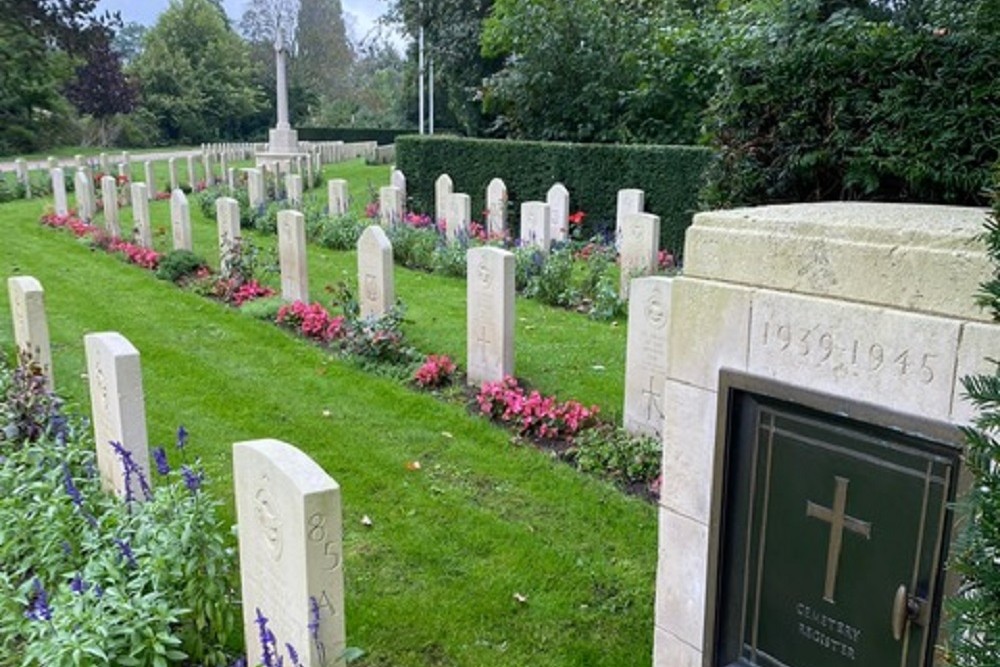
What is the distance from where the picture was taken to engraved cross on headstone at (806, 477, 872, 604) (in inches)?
105

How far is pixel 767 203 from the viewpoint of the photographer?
402cm

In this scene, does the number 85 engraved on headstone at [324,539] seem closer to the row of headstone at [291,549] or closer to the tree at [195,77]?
the row of headstone at [291,549]

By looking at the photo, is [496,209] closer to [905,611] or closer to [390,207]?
[390,207]

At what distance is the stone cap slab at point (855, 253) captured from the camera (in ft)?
7.75

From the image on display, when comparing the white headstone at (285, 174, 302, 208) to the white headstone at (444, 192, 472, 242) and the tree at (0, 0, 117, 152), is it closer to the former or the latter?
the white headstone at (444, 192, 472, 242)

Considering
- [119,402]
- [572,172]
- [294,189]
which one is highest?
[572,172]

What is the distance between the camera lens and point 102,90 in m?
44.5

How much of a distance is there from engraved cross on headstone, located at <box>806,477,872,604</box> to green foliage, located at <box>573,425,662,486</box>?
279 centimetres

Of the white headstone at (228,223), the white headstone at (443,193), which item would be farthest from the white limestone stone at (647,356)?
the white headstone at (443,193)

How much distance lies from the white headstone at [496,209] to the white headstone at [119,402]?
33.9 feet

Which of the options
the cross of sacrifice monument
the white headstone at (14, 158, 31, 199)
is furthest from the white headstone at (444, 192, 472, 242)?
the cross of sacrifice monument

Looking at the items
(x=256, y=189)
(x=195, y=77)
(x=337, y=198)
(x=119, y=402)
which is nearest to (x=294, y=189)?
(x=256, y=189)

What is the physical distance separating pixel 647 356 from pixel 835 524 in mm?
3300

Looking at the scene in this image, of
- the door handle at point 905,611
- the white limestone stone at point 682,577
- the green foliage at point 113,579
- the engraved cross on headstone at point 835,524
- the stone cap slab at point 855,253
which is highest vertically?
the stone cap slab at point 855,253
